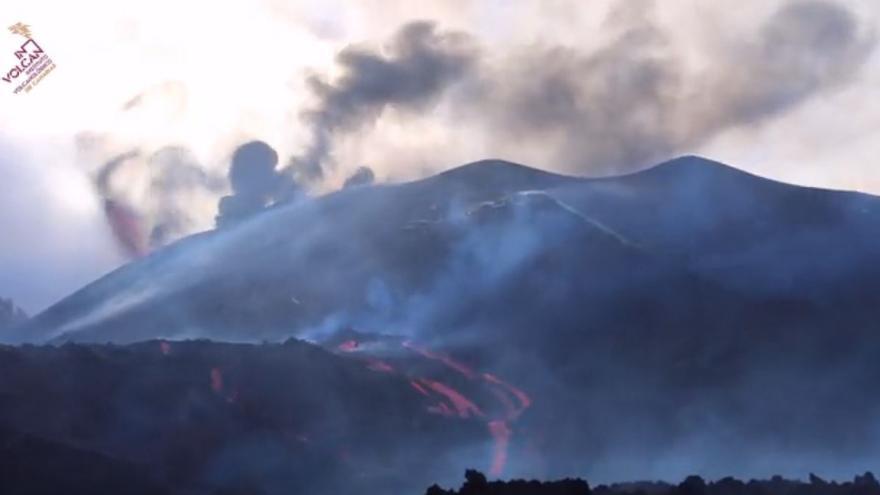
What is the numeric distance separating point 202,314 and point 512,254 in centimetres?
3189

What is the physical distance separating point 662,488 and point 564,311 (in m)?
63.8

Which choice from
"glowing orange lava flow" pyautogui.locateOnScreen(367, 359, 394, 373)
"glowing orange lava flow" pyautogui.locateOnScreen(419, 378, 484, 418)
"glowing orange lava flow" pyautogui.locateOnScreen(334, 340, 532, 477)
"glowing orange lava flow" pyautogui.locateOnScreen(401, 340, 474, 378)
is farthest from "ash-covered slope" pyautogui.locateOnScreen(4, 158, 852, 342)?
"glowing orange lava flow" pyautogui.locateOnScreen(419, 378, 484, 418)

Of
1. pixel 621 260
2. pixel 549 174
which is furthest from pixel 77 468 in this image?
pixel 549 174

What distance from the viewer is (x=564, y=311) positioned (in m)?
110

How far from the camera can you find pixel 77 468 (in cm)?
5194

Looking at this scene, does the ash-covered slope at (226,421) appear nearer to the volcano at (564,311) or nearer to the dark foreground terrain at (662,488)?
the volcano at (564,311)

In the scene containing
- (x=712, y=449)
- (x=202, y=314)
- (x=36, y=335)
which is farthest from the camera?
(x=36, y=335)

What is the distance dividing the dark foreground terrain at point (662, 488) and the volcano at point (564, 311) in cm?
2374

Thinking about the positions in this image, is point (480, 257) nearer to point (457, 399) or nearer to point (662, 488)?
point (457, 399)

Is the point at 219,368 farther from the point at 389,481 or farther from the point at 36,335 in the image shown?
the point at 36,335

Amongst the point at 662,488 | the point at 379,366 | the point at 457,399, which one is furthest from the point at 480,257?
the point at 662,488

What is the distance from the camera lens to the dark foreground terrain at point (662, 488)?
4178cm

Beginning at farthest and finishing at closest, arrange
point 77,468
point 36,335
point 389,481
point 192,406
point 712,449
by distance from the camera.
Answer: point 36,335 → point 712,449 → point 192,406 → point 389,481 → point 77,468

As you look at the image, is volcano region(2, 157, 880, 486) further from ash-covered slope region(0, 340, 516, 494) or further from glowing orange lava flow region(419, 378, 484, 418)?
ash-covered slope region(0, 340, 516, 494)
